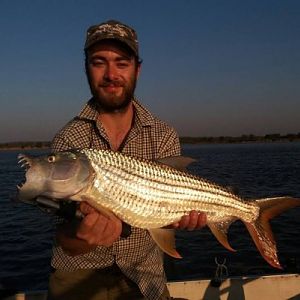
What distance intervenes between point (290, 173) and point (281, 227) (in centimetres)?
1630

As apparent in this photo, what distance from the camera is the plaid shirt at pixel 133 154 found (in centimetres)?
436

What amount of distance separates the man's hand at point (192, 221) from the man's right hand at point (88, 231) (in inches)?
31.1

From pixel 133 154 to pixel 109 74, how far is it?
3.19 feet

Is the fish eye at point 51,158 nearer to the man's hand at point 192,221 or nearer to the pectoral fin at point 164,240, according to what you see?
the pectoral fin at point 164,240

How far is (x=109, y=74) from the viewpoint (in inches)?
180

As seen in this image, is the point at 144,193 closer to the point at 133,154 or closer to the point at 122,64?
the point at 133,154

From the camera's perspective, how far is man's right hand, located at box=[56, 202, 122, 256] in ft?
12.2

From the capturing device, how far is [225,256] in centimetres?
1217

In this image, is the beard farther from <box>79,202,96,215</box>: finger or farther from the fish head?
<box>79,202,96,215</box>: finger

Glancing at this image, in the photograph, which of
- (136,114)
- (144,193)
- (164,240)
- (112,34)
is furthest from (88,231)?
(112,34)

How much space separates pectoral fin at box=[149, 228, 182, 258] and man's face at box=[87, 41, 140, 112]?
1.54 metres

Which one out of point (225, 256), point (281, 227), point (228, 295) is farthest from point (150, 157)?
point (281, 227)

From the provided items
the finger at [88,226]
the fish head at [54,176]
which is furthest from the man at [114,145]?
the fish head at [54,176]

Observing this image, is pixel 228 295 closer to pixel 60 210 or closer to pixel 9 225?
pixel 60 210
